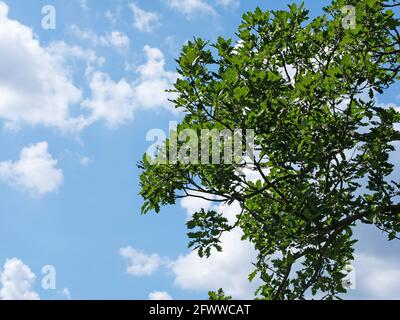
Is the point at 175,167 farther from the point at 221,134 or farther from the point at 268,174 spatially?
the point at 268,174

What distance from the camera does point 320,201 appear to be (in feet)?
35.0

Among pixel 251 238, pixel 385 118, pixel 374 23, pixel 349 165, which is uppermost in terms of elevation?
pixel 374 23

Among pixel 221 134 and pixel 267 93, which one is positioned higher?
pixel 267 93

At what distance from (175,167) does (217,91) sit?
169 cm

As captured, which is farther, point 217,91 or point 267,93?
point 267,93

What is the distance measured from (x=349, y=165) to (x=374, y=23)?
2866mm

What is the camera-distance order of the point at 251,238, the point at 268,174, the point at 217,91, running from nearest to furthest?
1. the point at 217,91
2. the point at 268,174
3. the point at 251,238

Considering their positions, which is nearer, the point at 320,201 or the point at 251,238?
the point at 320,201

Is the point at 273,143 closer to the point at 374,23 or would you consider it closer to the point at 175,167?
the point at 175,167

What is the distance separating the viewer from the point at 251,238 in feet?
45.4

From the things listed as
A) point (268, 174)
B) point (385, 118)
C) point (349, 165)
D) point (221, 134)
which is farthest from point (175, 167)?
point (385, 118)
